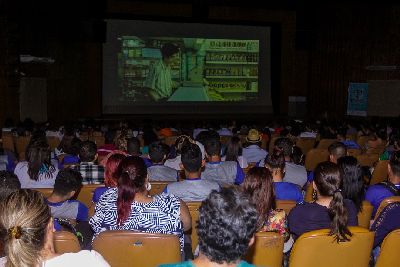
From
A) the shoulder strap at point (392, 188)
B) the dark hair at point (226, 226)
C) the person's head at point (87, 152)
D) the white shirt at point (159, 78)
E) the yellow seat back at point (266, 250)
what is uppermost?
the white shirt at point (159, 78)

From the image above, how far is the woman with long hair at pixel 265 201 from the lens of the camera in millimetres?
3592

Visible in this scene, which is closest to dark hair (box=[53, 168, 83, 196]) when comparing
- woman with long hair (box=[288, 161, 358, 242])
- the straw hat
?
woman with long hair (box=[288, 161, 358, 242])

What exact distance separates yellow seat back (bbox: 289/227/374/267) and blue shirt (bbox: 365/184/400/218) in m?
1.52

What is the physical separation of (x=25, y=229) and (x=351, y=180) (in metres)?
3.20

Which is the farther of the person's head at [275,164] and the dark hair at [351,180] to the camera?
the person's head at [275,164]

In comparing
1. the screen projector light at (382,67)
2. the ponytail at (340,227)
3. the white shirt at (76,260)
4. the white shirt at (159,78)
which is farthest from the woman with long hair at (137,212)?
the screen projector light at (382,67)

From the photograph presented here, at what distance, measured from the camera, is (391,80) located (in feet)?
54.9

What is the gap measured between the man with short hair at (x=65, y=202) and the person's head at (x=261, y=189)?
1.26m

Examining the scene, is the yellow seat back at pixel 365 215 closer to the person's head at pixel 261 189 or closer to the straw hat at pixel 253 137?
the person's head at pixel 261 189

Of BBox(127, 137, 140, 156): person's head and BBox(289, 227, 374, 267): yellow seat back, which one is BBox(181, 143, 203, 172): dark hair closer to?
BBox(289, 227, 374, 267): yellow seat back

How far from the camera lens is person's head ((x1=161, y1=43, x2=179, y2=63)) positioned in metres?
17.2

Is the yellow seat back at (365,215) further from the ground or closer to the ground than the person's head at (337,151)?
closer to the ground

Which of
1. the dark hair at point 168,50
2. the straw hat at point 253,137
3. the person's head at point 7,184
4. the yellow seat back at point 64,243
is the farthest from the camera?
the dark hair at point 168,50

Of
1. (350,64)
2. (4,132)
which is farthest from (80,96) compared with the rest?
(350,64)
